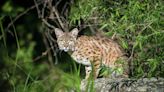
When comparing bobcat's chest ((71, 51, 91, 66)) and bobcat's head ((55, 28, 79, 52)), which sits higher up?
bobcat's head ((55, 28, 79, 52))

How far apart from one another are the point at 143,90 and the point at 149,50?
1199 mm

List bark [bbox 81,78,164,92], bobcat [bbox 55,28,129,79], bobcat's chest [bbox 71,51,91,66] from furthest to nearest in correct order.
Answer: bobcat's chest [bbox 71,51,91,66] < bobcat [bbox 55,28,129,79] < bark [bbox 81,78,164,92]

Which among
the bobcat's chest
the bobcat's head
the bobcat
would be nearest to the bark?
the bobcat

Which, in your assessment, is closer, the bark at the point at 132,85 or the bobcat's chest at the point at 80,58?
the bark at the point at 132,85

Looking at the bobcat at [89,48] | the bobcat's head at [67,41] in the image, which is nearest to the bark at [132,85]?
the bobcat at [89,48]

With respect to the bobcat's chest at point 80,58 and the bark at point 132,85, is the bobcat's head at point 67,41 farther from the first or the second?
the bark at point 132,85

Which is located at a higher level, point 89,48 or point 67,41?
point 67,41

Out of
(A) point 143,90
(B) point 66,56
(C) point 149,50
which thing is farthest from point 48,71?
(A) point 143,90

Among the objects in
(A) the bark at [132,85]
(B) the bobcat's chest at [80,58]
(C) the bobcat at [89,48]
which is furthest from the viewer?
(B) the bobcat's chest at [80,58]

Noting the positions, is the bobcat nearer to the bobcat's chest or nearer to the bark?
the bobcat's chest

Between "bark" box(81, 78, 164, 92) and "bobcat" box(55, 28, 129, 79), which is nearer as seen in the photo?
"bark" box(81, 78, 164, 92)

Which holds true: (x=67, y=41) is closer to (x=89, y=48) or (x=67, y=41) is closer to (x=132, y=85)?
(x=89, y=48)

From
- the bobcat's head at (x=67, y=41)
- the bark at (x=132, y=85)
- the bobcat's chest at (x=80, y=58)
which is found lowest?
the bark at (x=132, y=85)

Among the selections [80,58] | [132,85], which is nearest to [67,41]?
[80,58]
